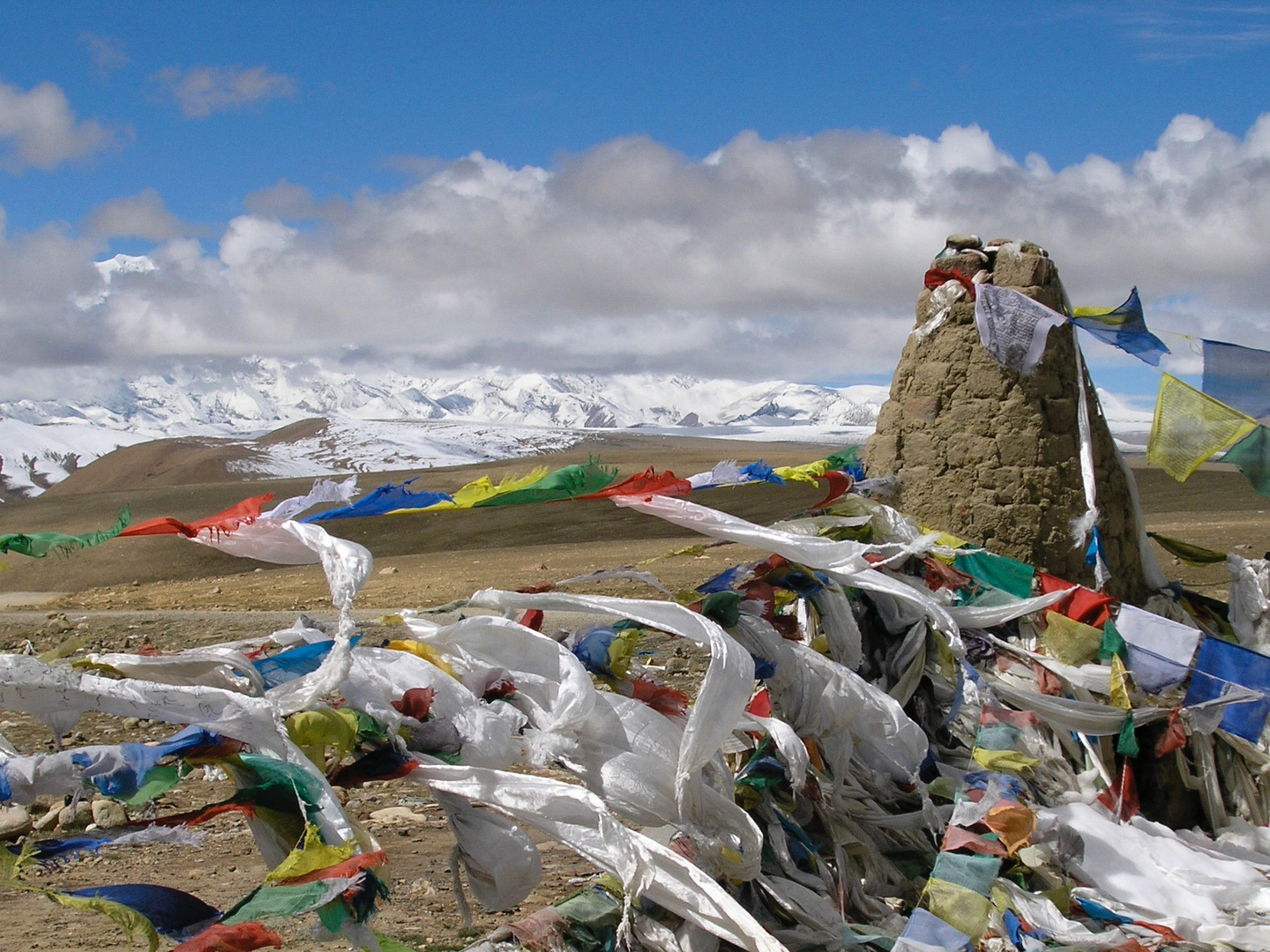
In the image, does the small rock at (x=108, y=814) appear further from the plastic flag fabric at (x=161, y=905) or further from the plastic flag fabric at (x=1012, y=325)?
the plastic flag fabric at (x=1012, y=325)

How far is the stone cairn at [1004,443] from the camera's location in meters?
4.92

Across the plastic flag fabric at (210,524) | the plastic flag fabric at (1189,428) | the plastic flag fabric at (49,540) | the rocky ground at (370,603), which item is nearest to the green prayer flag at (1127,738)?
the plastic flag fabric at (1189,428)

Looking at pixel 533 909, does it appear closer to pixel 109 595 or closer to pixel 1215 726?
pixel 1215 726

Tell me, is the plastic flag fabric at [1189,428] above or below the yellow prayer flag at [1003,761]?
above

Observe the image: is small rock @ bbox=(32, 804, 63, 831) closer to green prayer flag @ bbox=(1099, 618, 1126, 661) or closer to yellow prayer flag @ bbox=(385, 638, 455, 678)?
yellow prayer flag @ bbox=(385, 638, 455, 678)

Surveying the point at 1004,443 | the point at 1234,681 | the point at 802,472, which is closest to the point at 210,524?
the point at 802,472

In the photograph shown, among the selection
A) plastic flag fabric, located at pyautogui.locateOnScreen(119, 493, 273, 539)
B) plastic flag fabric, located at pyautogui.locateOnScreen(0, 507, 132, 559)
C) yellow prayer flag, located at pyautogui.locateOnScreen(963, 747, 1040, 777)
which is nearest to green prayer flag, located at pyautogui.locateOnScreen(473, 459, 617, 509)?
plastic flag fabric, located at pyautogui.locateOnScreen(119, 493, 273, 539)

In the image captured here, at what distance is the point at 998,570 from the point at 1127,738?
0.82 m

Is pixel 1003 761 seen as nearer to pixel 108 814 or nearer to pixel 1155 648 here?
pixel 1155 648

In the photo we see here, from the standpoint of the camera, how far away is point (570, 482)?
11.2 feet

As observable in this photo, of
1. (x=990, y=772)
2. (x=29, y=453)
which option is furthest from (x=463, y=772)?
(x=29, y=453)

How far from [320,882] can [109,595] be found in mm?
15146

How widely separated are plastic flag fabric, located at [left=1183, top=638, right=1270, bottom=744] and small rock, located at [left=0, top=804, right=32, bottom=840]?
4526mm

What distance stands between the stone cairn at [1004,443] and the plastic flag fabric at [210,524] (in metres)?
3.13
